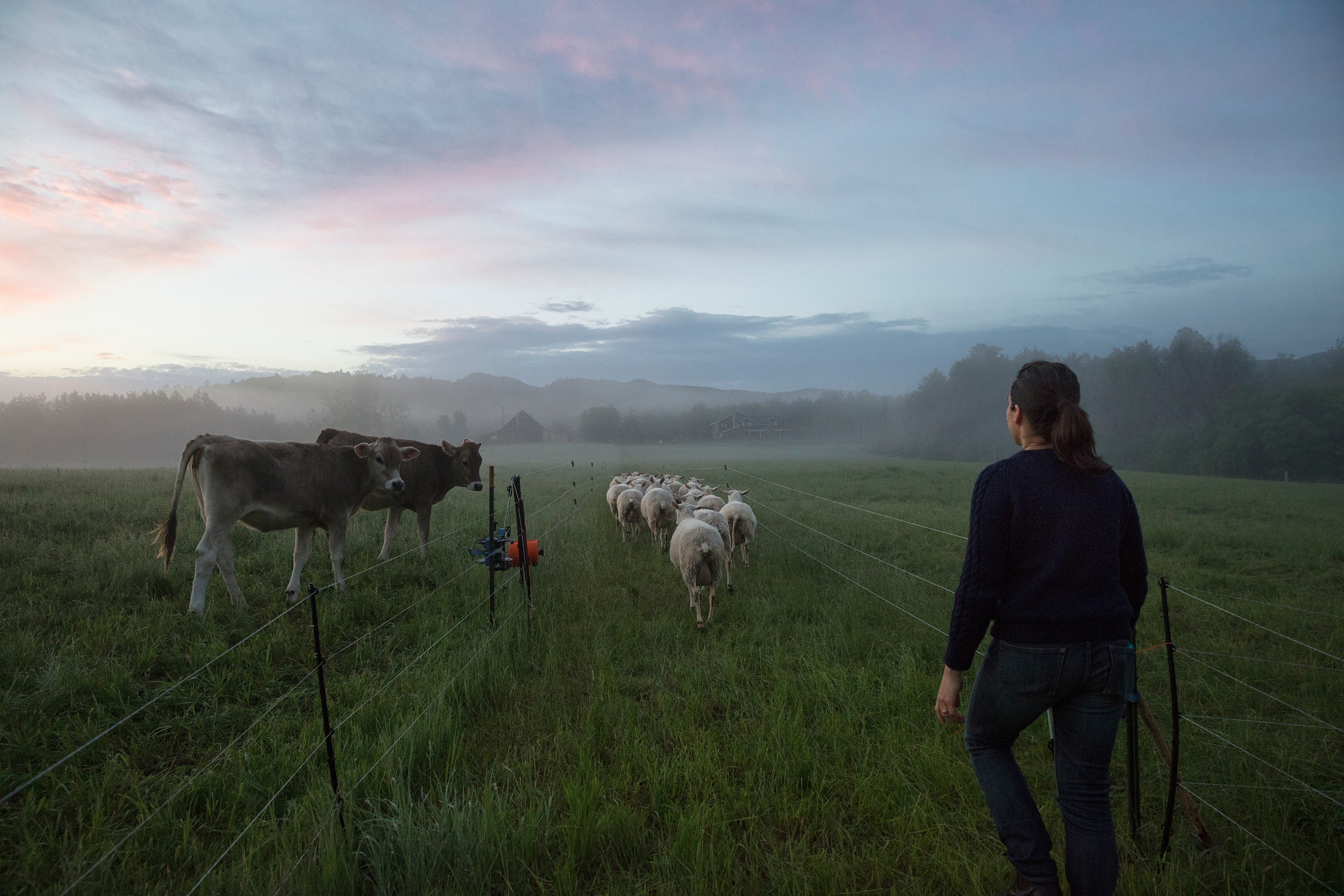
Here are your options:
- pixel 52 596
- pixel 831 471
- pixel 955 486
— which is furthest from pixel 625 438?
pixel 52 596

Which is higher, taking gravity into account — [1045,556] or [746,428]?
[1045,556]

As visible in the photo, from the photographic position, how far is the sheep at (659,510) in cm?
1202

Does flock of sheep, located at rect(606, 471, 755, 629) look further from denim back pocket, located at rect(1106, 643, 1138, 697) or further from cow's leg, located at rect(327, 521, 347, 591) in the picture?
denim back pocket, located at rect(1106, 643, 1138, 697)

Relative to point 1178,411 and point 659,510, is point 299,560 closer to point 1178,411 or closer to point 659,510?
point 659,510

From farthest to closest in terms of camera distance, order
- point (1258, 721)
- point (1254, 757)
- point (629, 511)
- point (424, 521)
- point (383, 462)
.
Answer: point (629, 511) → point (424, 521) → point (383, 462) → point (1258, 721) → point (1254, 757)

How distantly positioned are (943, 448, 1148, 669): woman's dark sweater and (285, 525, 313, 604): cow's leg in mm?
7895

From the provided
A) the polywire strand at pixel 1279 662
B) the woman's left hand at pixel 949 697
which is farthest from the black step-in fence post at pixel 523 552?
the polywire strand at pixel 1279 662

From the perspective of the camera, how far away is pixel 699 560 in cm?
775

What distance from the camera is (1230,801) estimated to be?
3.72 metres

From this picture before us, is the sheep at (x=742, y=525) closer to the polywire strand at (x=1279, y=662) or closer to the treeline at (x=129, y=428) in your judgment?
the polywire strand at (x=1279, y=662)

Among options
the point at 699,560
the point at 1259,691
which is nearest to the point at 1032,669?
the point at 1259,691

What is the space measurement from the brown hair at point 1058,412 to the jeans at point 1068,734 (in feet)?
2.47

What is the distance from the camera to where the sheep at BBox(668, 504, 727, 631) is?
25.1 feet

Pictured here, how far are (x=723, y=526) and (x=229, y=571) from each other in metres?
6.87
